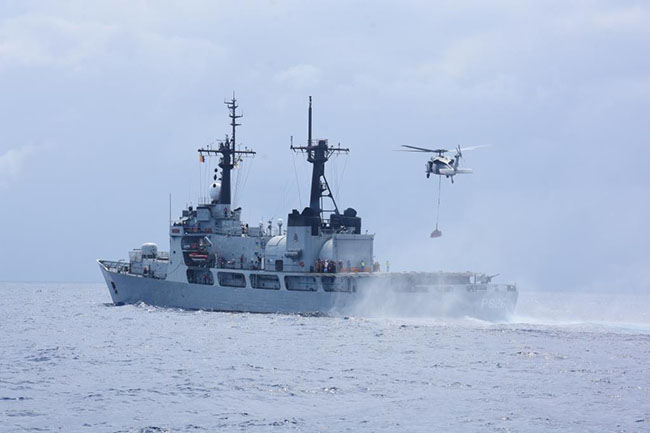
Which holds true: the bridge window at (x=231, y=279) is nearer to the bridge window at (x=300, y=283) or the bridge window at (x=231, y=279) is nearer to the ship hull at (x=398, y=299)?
the ship hull at (x=398, y=299)

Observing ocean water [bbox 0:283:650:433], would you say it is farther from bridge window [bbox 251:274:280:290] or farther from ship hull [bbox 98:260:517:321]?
bridge window [bbox 251:274:280:290]

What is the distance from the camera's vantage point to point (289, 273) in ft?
196

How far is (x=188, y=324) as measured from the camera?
5519 cm

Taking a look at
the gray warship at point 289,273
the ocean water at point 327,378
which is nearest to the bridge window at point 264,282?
the gray warship at point 289,273

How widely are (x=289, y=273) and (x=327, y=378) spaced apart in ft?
85.3

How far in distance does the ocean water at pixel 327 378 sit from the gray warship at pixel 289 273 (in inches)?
94.2

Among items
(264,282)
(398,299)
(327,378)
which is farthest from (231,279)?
(327,378)

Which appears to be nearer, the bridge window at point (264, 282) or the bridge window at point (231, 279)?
the bridge window at point (264, 282)

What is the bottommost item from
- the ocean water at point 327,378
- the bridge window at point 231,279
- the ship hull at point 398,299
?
the ocean water at point 327,378

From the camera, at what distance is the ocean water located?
26797 mm

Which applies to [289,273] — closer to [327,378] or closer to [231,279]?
[231,279]

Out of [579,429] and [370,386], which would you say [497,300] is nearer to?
[370,386]

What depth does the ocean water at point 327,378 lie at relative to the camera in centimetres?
2680

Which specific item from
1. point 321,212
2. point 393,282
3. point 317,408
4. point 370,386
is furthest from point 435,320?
point 317,408
